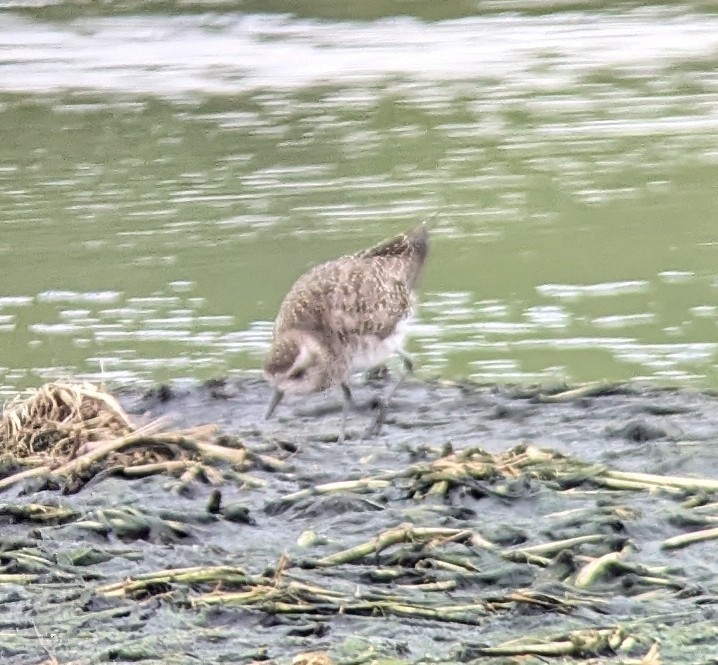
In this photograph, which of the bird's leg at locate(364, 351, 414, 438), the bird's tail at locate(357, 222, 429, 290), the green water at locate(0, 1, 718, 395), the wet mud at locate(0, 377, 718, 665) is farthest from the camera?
the green water at locate(0, 1, 718, 395)

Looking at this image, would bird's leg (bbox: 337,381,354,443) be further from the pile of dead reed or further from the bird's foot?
the pile of dead reed

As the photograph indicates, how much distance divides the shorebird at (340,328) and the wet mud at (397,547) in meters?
0.29

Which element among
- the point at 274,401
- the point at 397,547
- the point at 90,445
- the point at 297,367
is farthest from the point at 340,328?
the point at 397,547

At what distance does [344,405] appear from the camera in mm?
8891

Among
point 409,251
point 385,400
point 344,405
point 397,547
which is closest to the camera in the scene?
point 397,547

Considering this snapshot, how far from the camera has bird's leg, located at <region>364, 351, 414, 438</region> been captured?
8617mm

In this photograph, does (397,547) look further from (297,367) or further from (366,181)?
(366,181)

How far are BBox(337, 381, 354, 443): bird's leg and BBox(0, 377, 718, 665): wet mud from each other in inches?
4.5

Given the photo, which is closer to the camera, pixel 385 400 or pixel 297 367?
pixel 297 367

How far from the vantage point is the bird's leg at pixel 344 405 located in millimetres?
8494

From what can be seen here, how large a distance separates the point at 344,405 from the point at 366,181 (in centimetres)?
630

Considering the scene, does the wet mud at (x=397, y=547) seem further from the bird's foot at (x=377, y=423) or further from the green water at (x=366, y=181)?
the green water at (x=366, y=181)

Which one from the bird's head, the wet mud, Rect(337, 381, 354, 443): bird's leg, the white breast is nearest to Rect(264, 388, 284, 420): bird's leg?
the bird's head

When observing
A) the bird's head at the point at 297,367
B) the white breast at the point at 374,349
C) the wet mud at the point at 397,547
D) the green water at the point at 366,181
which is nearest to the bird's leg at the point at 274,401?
the bird's head at the point at 297,367
